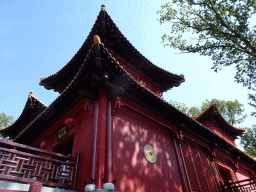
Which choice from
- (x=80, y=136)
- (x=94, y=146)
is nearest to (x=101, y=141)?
(x=94, y=146)

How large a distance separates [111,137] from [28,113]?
8.25 m

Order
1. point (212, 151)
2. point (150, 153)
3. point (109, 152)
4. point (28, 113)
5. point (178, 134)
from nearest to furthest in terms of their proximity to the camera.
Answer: point (109, 152) < point (150, 153) < point (178, 134) < point (212, 151) < point (28, 113)

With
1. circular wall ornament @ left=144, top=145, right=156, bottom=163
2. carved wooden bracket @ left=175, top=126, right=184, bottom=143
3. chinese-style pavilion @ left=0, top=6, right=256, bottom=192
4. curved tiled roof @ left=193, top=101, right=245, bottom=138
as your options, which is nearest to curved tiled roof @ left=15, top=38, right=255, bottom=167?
chinese-style pavilion @ left=0, top=6, right=256, bottom=192

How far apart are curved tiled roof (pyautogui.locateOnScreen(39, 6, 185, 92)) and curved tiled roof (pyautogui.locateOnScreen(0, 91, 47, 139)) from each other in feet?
4.37

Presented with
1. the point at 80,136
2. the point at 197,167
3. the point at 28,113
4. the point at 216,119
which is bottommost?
the point at 197,167

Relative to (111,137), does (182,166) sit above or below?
below

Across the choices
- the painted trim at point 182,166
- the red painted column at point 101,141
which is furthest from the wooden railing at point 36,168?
the painted trim at point 182,166

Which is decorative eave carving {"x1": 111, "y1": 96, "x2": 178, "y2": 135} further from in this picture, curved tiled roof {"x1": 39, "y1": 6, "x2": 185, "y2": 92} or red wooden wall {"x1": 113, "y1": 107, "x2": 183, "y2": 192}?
curved tiled roof {"x1": 39, "y1": 6, "x2": 185, "y2": 92}

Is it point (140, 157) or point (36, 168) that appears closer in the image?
point (36, 168)

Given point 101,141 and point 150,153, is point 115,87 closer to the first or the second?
point 101,141

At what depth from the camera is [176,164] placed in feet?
21.1

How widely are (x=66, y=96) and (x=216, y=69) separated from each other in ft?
22.1

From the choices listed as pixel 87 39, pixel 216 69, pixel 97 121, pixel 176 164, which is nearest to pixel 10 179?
pixel 97 121

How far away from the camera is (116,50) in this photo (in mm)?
8766
